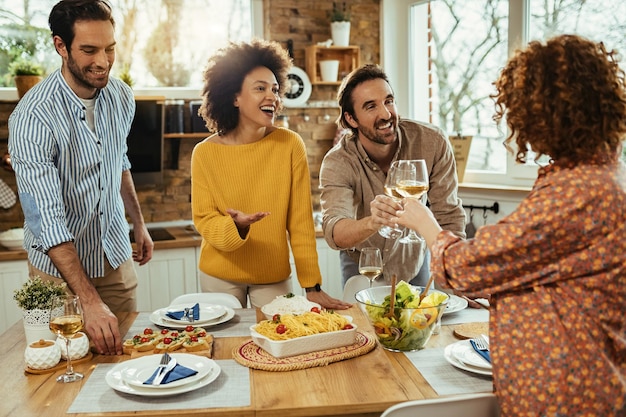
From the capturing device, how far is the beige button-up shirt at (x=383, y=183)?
104 inches

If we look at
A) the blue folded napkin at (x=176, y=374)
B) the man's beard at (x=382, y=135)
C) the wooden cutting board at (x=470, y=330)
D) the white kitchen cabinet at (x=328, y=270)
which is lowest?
the white kitchen cabinet at (x=328, y=270)

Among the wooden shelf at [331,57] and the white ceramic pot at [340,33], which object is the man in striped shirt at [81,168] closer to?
the wooden shelf at [331,57]

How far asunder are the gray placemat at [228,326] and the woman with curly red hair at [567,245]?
96 cm

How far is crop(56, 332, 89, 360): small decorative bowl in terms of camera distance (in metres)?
1.81

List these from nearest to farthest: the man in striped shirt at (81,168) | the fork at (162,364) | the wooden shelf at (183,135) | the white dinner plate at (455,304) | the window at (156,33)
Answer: the fork at (162,364)
the man in striped shirt at (81,168)
the white dinner plate at (455,304)
the window at (156,33)
the wooden shelf at (183,135)

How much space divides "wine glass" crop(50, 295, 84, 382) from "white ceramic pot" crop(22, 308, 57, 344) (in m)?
0.12

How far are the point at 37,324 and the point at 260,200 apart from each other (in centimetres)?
101

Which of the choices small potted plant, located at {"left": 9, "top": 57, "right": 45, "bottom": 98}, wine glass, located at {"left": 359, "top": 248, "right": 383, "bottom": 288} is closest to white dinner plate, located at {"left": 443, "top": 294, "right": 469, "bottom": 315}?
wine glass, located at {"left": 359, "top": 248, "right": 383, "bottom": 288}

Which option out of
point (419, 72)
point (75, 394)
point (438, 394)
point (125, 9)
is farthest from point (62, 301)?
point (419, 72)

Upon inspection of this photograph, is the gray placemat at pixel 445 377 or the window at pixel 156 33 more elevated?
the window at pixel 156 33

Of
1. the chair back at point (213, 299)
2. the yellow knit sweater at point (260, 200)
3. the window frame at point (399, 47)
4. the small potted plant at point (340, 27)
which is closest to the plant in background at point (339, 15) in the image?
the small potted plant at point (340, 27)

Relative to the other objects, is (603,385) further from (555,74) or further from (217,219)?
(217,219)

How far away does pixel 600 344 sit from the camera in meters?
1.30

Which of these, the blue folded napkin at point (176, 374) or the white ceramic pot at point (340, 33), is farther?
the white ceramic pot at point (340, 33)
